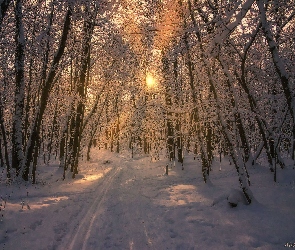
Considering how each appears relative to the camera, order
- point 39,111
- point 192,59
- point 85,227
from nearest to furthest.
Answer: point 85,227, point 192,59, point 39,111

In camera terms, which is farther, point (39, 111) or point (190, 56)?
point (39, 111)

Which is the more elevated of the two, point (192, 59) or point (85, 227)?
point (192, 59)

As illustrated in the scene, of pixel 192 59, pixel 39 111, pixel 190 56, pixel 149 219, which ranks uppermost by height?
pixel 192 59

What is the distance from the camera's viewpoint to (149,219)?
30.8 feet

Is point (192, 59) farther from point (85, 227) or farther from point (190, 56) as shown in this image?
point (85, 227)

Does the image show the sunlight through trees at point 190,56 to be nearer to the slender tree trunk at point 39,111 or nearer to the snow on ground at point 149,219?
the slender tree trunk at point 39,111

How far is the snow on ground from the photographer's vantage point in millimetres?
7109

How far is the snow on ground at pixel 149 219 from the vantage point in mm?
7109

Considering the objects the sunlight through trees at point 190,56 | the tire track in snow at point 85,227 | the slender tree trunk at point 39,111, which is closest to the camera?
the tire track in snow at point 85,227

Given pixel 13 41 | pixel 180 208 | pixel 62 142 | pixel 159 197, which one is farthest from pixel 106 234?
pixel 62 142

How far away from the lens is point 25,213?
347 inches

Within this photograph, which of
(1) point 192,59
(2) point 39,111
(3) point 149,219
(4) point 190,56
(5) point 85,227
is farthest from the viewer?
(2) point 39,111

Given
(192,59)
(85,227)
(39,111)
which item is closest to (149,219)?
(85,227)

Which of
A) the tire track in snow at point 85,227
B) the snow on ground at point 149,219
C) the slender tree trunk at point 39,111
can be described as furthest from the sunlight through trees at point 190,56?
the tire track in snow at point 85,227
